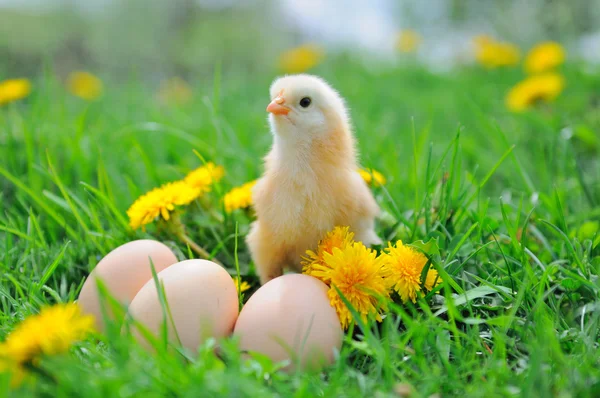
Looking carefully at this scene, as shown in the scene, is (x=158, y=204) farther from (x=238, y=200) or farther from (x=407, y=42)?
(x=407, y=42)

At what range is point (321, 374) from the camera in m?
0.99

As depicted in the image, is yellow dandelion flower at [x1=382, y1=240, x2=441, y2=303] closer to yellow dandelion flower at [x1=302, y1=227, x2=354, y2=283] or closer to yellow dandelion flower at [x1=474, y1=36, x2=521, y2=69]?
yellow dandelion flower at [x1=302, y1=227, x2=354, y2=283]

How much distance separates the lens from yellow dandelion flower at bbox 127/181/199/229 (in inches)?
54.5

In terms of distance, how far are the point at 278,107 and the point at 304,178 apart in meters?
0.17

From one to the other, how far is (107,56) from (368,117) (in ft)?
10.8

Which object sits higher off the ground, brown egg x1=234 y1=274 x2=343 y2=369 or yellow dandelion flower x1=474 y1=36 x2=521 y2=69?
yellow dandelion flower x1=474 y1=36 x2=521 y2=69

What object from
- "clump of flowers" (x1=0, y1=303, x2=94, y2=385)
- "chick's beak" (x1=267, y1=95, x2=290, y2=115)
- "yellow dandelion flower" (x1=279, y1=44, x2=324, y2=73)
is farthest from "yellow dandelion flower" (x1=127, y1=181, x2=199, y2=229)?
"yellow dandelion flower" (x1=279, y1=44, x2=324, y2=73)

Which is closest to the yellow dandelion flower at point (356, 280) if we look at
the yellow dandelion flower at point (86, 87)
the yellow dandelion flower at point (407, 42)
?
the yellow dandelion flower at point (86, 87)

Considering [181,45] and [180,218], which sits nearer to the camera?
[180,218]

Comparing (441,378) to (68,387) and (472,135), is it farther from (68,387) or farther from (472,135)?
(472,135)

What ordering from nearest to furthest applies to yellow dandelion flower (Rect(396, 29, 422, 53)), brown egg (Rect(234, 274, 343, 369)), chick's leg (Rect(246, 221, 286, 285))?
brown egg (Rect(234, 274, 343, 369)) → chick's leg (Rect(246, 221, 286, 285)) → yellow dandelion flower (Rect(396, 29, 422, 53))

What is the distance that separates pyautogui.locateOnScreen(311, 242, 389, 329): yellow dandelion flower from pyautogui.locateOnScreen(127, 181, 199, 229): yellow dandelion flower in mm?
474

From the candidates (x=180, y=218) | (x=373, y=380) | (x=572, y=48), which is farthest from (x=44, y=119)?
(x=572, y=48)

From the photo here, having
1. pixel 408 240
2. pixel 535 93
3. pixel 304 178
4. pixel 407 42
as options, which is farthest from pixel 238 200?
pixel 407 42
